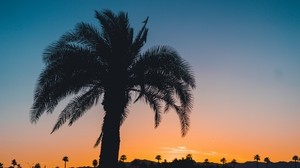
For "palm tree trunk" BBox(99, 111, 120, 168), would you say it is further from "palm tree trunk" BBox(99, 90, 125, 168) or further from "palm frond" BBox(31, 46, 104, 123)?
"palm frond" BBox(31, 46, 104, 123)

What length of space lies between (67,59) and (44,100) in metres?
2.10

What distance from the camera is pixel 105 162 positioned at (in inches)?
703

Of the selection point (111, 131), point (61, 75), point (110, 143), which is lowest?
point (110, 143)

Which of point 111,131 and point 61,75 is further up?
point 61,75

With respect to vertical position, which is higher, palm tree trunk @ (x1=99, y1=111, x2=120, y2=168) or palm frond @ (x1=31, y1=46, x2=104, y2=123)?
palm frond @ (x1=31, y1=46, x2=104, y2=123)

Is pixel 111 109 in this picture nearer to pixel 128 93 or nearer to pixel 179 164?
pixel 128 93

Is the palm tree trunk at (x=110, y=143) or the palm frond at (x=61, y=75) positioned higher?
the palm frond at (x=61, y=75)

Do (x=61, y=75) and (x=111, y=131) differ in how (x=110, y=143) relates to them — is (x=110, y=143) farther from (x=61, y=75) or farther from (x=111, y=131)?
(x=61, y=75)

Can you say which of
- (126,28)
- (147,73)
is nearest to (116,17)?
(126,28)

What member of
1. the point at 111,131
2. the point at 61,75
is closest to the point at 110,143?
Result: the point at 111,131

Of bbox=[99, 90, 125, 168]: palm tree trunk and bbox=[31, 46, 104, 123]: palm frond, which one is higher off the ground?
bbox=[31, 46, 104, 123]: palm frond

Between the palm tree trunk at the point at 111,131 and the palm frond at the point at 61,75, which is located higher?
the palm frond at the point at 61,75

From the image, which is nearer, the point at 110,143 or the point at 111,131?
the point at 110,143

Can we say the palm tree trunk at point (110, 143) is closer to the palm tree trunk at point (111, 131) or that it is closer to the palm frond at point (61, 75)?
the palm tree trunk at point (111, 131)
